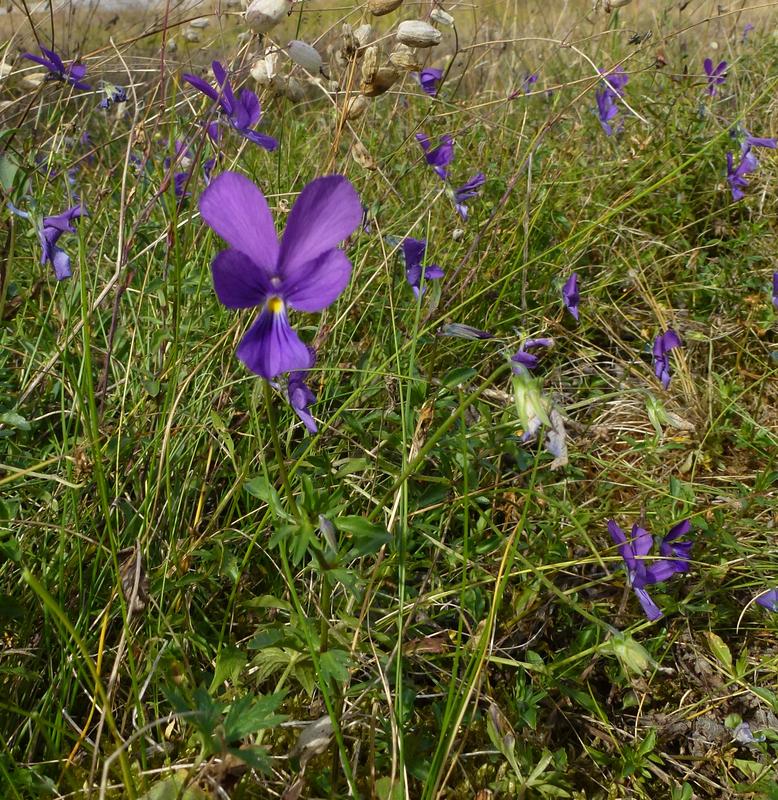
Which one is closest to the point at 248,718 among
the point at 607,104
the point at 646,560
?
the point at 646,560

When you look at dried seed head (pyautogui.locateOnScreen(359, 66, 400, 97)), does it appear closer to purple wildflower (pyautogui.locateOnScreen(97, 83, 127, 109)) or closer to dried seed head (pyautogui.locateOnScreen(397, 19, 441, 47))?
dried seed head (pyautogui.locateOnScreen(397, 19, 441, 47))

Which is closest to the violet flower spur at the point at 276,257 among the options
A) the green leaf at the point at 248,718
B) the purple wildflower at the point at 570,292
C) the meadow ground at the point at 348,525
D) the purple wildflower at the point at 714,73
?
the meadow ground at the point at 348,525

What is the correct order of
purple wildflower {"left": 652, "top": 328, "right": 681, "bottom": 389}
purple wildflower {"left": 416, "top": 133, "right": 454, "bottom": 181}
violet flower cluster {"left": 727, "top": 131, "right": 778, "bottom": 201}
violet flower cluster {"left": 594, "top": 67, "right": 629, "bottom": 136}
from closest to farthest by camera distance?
purple wildflower {"left": 652, "top": 328, "right": 681, "bottom": 389}, purple wildflower {"left": 416, "top": 133, "right": 454, "bottom": 181}, violet flower cluster {"left": 727, "top": 131, "right": 778, "bottom": 201}, violet flower cluster {"left": 594, "top": 67, "right": 629, "bottom": 136}

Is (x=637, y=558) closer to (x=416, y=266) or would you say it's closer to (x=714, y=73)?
(x=416, y=266)

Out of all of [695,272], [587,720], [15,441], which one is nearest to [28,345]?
[15,441]

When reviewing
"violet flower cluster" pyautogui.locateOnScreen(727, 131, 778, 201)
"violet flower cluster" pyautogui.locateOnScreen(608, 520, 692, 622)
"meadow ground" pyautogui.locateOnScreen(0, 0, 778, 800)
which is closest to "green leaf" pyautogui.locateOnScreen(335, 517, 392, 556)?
Answer: "meadow ground" pyautogui.locateOnScreen(0, 0, 778, 800)

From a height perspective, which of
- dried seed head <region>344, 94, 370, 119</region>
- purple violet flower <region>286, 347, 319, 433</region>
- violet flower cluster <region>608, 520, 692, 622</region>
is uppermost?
dried seed head <region>344, 94, 370, 119</region>
